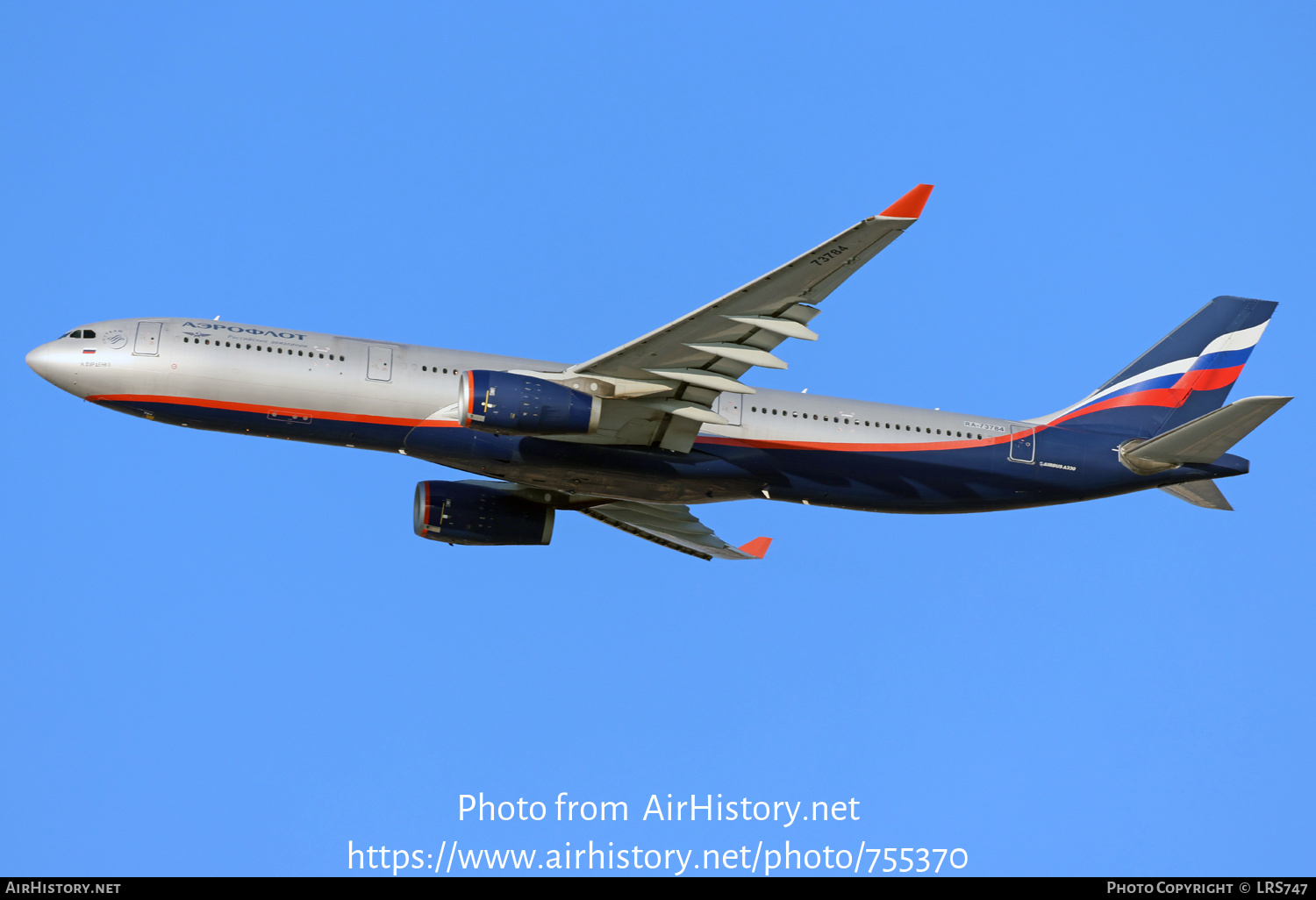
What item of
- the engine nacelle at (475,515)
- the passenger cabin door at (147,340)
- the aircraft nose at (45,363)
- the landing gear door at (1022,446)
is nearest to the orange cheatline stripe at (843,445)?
the landing gear door at (1022,446)

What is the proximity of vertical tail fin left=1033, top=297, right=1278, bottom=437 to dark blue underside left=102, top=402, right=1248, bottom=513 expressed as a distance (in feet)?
4.44

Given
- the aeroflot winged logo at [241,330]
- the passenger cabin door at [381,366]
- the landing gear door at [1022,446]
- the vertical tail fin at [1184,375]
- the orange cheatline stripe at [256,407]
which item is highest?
the vertical tail fin at [1184,375]

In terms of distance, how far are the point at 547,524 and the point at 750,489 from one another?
6906 millimetres

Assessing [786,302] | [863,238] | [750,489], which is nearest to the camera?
[863,238]

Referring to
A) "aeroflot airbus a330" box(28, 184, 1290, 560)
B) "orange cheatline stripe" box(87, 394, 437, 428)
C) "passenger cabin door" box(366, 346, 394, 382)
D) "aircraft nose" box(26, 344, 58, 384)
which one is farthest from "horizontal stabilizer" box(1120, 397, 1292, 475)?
"aircraft nose" box(26, 344, 58, 384)

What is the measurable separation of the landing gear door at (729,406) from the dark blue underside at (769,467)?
706mm

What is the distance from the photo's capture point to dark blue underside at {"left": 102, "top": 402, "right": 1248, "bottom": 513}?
30672 millimetres

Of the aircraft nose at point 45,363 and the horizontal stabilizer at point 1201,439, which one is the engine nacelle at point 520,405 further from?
the horizontal stabilizer at point 1201,439

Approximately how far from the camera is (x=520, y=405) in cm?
2869

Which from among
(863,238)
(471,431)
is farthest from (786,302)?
(471,431)

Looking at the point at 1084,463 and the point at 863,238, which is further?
the point at 1084,463

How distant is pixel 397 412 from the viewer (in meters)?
30.8

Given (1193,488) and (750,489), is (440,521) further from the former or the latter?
(1193,488)

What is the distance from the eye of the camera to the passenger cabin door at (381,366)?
1214 inches
